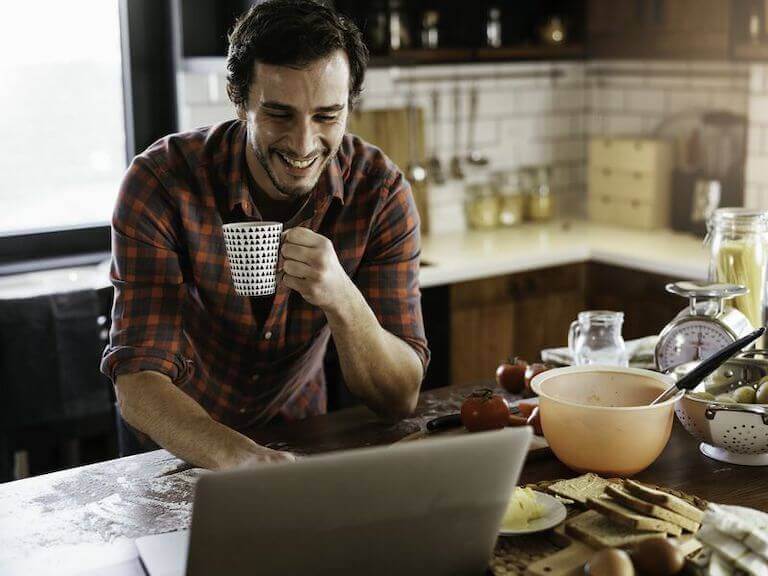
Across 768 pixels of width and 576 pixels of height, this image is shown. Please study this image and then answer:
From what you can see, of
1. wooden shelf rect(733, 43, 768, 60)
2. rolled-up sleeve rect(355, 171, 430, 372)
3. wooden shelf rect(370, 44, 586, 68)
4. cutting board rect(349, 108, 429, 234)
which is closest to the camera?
rolled-up sleeve rect(355, 171, 430, 372)

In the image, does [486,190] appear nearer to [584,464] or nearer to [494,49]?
[494,49]

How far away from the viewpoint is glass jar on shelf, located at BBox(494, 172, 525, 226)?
175 inches

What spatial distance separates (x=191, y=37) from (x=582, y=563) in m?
2.87

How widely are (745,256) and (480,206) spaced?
233 centimetres


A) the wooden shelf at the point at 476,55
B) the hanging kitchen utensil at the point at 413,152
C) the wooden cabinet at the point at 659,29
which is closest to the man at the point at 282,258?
the wooden shelf at the point at 476,55

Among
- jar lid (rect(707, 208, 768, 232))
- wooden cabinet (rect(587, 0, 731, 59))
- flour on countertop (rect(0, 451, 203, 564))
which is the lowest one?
flour on countertop (rect(0, 451, 203, 564))

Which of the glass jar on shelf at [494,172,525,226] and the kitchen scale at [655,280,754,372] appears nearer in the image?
the kitchen scale at [655,280,754,372]

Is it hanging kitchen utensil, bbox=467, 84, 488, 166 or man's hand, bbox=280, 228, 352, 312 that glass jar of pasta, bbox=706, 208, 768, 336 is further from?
hanging kitchen utensil, bbox=467, 84, 488, 166

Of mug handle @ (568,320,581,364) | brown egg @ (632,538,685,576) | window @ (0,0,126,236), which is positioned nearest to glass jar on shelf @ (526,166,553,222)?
window @ (0,0,126,236)

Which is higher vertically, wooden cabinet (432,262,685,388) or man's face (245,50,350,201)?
man's face (245,50,350,201)

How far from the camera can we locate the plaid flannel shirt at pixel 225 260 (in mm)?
2020

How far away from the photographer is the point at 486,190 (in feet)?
14.7

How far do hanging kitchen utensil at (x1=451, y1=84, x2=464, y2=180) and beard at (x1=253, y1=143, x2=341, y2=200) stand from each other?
7.67 ft

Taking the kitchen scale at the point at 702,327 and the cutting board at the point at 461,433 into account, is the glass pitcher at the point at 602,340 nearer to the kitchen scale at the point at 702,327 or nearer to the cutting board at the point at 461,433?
the kitchen scale at the point at 702,327
